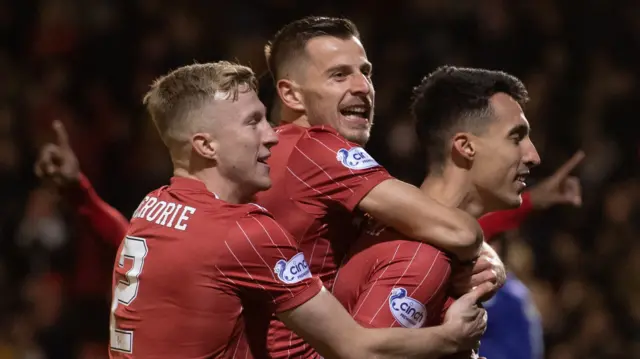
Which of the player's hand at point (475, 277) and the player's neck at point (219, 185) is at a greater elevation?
the player's neck at point (219, 185)

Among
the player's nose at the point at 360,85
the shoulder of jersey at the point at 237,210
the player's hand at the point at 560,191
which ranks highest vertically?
the player's nose at the point at 360,85

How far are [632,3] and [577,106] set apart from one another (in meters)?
1.23

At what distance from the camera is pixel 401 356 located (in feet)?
11.0

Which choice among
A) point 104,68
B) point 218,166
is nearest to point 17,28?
point 104,68

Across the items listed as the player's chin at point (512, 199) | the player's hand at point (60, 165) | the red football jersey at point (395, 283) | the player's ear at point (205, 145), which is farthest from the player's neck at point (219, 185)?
the player's hand at point (60, 165)

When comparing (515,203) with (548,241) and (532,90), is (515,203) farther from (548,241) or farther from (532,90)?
(532,90)

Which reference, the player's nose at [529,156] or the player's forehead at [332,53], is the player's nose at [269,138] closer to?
the player's forehead at [332,53]

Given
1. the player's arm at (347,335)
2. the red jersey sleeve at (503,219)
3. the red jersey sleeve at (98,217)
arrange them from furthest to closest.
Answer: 1. the red jersey sleeve at (503,219)
2. the red jersey sleeve at (98,217)
3. the player's arm at (347,335)

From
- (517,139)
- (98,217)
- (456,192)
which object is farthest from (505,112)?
(98,217)

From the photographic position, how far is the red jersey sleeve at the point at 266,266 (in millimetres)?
3281

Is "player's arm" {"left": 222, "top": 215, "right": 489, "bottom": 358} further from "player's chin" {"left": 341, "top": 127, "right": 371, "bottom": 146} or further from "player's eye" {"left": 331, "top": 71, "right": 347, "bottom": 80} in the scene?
"player's eye" {"left": 331, "top": 71, "right": 347, "bottom": 80}

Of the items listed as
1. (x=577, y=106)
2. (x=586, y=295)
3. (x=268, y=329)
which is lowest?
(x=586, y=295)

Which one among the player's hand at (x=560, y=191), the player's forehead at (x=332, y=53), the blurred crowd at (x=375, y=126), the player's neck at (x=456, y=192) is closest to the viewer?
the player's neck at (x=456, y=192)

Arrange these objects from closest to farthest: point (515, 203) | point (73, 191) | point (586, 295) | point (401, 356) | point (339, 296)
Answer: point (401, 356) < point (339, 296) < point (515, 203) < point (73, 191) < point (586, 295)
